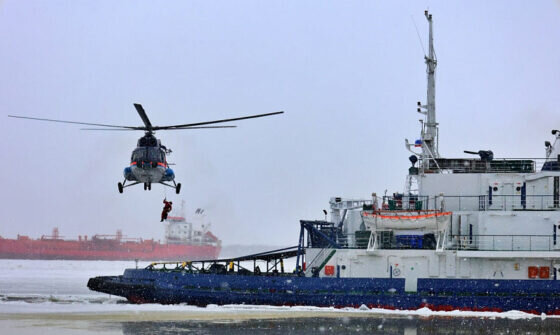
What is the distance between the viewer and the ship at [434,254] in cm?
→ 2697

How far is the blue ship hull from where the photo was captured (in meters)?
26.7

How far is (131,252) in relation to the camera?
127 m

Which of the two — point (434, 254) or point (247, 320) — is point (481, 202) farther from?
point (247, 320)

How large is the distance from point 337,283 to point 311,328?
539 centimetres

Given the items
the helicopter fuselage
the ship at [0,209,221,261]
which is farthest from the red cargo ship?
the helicopter fuselage

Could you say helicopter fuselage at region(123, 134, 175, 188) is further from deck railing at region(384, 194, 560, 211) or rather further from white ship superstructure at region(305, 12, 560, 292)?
deck railing at region(384, 194, 560, 211)

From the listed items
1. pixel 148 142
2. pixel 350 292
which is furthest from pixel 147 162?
pixel 350 292

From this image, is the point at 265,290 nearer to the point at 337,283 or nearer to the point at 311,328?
the point at 337,283

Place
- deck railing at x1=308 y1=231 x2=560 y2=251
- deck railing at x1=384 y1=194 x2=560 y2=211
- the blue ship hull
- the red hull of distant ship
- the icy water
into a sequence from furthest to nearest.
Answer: the red hull of distant ship
deck railing at x1=384 y1=194 x2=560 y2=211
deck railing at x1=308 y1=231 x2=560 y2=251
the blue ship hull
the icy water

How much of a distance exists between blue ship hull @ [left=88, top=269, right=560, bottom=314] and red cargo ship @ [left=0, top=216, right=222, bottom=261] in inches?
3811

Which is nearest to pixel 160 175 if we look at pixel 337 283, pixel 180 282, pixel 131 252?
pixel 180 282

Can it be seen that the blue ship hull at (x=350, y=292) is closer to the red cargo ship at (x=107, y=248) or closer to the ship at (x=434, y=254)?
the ship at (x=434, y=254)

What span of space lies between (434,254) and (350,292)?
331 centimetres

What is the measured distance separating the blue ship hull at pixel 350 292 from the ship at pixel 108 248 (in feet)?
318
